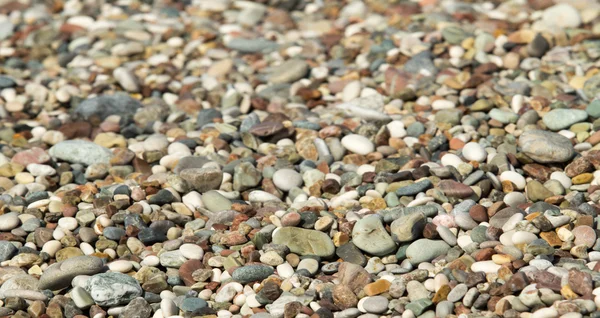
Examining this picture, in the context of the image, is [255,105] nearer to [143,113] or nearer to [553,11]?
[143,113]

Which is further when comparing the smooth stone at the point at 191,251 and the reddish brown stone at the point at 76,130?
the reddish brown stone at the point at 76,130

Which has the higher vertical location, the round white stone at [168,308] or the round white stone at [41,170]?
the round white stone at [168,308]

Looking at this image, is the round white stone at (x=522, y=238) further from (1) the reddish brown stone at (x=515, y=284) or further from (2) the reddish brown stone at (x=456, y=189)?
(2) the reddish brown stone at (x=456, y=189)

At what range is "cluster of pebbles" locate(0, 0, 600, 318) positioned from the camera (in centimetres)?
373

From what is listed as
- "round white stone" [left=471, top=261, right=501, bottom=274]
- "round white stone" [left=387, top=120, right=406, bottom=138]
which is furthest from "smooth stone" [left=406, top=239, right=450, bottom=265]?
"round white stone" [left=387, top=120, right=406, bottom=138]

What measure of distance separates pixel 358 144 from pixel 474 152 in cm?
68

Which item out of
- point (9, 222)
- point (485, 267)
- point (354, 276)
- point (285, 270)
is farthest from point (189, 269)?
point (485, 267)

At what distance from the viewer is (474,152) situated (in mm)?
4637

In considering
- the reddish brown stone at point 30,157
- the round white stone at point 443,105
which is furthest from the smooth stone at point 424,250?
the reddish brown stone at point 30,157

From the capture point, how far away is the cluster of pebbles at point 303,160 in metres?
3.73

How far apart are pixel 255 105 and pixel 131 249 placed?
5.88 feet

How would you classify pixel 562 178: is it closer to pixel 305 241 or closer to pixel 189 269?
pixel 305 241

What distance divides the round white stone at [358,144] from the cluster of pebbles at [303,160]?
0.06ft

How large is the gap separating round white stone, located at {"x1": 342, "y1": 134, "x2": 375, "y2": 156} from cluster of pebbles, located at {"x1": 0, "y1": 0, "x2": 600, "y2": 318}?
2cm
